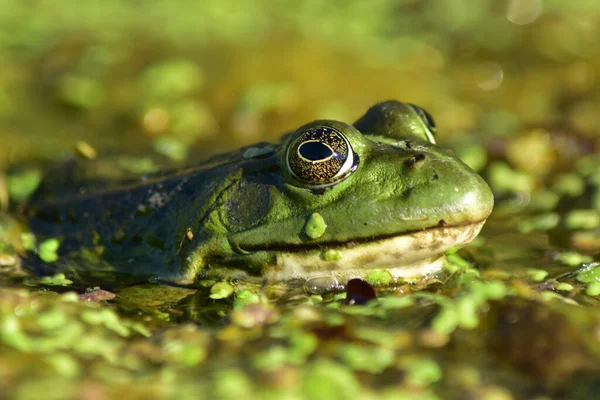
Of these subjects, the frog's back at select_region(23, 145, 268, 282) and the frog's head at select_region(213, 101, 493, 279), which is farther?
the frog's back at select_region(23, 145, 268, 282)

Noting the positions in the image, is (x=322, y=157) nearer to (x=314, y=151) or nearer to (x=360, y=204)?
(x=314, y=151)

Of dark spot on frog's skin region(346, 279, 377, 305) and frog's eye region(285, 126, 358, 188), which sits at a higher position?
frog's eye region(285, 126, 358, 188)

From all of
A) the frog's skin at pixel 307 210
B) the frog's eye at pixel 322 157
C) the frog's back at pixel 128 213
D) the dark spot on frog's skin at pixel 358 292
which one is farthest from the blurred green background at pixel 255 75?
the dark spot on frog's skin at pixel 358 292

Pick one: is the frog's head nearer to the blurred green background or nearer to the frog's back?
the frog's back

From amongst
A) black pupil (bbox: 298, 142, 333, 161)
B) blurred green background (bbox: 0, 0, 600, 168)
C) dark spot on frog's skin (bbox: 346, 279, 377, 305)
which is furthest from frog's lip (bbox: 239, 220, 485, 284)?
blurred green background (bbox: 0, 0, 600, 168)

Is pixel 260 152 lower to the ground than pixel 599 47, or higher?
lower

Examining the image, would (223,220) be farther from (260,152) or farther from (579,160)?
(579,160)

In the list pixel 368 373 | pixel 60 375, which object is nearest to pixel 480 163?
pixel 368 373
